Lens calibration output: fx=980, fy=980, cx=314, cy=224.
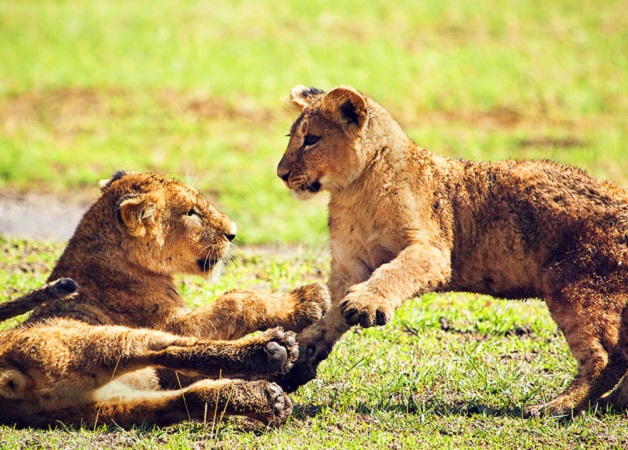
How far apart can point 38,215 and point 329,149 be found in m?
5.33

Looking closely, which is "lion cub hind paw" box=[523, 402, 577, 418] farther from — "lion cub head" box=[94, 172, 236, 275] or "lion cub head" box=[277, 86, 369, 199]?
"lion cub head" box=[94, 172, 236, 275]

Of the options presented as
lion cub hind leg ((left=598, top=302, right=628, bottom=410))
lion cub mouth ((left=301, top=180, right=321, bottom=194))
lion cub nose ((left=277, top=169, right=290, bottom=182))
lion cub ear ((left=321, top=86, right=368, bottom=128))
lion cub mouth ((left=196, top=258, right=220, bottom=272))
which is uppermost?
lion cub ear ((left=321, top=86, right=368, bottom=128))

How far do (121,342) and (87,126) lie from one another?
8836 mm

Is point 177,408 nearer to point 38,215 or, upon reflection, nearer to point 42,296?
point 42,296

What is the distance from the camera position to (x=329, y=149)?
607 centimetres

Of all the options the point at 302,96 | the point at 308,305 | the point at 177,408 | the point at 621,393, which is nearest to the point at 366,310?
the point at 308,305

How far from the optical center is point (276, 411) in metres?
4.87

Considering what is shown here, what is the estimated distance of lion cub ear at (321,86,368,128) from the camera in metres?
5.98

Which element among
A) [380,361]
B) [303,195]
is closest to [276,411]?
[380,361]

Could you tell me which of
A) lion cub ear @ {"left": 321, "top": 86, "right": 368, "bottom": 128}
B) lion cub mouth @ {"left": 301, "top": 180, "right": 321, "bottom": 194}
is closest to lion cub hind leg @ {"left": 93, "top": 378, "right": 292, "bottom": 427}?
lion cub mouth @ {"left": 301, "top": 180, "right": 321, "bottom": 194}

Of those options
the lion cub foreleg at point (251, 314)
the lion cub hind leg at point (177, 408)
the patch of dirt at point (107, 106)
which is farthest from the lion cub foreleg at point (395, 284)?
the patch of dirt at point (107, 106)

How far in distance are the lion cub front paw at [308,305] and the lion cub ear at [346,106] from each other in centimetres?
107

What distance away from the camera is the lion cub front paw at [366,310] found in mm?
5039

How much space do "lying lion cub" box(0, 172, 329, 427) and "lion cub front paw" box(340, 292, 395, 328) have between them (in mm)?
351
